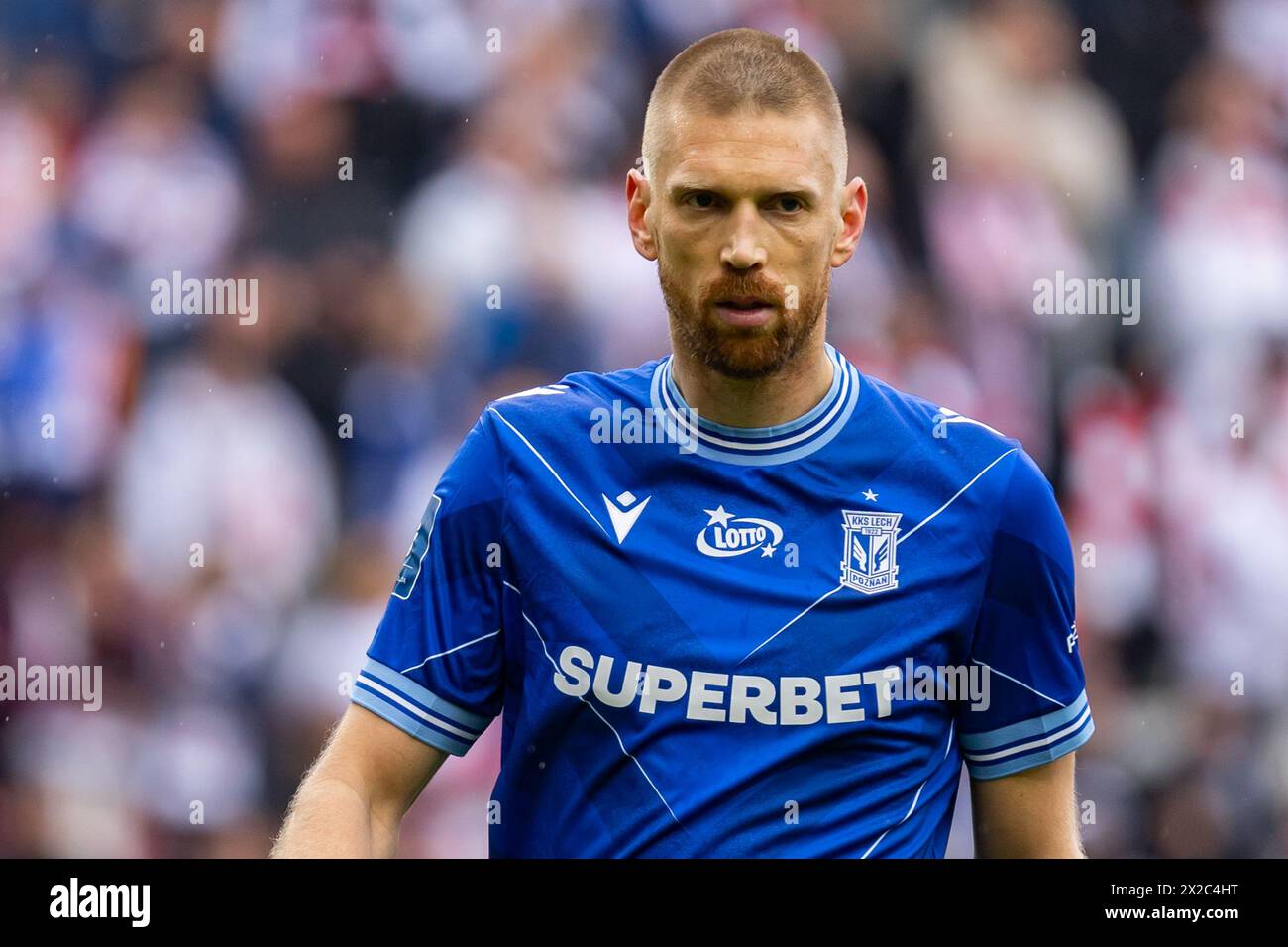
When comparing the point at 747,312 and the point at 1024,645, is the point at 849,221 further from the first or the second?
the point at 1024,645

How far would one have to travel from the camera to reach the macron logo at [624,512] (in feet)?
9.54

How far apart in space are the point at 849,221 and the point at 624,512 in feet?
2.24

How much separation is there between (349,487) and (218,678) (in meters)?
0.82

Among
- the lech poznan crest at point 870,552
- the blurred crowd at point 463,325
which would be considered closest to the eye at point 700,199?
the lech poznan crest at point 870,552

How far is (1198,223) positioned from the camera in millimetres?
6586

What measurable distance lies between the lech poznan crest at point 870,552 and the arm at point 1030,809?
16.7 inches

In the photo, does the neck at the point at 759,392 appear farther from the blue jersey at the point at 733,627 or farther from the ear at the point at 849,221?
the ear at the point at 849,221

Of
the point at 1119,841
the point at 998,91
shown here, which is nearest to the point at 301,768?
the point at 1119,841

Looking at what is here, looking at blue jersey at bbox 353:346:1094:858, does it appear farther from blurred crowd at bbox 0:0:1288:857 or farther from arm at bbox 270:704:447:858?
blurred crowd at bbox 0:0:1288:857

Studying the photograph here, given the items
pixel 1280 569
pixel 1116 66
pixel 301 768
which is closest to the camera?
pixel 301 768

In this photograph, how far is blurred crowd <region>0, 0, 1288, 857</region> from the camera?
5855 millimetres

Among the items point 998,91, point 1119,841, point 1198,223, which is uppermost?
point 998,91

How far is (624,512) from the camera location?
2.92 m

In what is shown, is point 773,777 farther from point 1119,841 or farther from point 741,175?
point 1119,841
